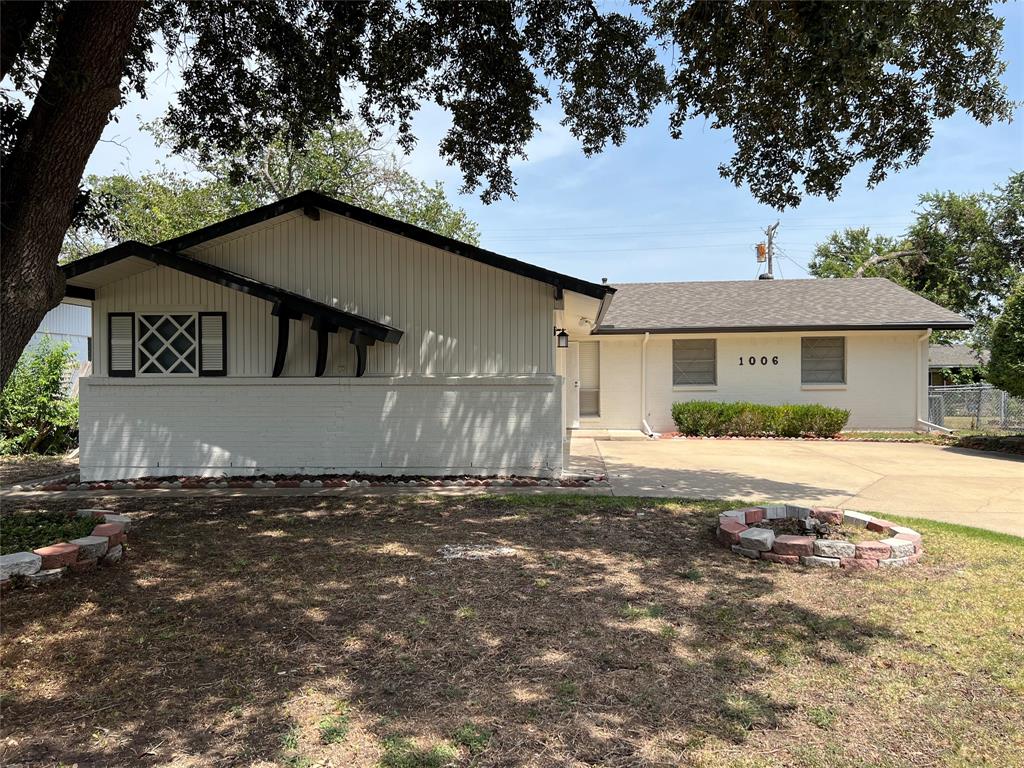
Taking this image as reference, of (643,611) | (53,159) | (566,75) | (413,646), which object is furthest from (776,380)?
(53,159)

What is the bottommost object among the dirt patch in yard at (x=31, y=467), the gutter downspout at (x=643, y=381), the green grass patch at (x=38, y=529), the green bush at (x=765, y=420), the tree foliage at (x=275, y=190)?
the dirt patch in yard at (x=31, y=467)

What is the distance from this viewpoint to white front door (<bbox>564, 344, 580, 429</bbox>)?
16.0m

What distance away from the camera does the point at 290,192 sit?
24516mm

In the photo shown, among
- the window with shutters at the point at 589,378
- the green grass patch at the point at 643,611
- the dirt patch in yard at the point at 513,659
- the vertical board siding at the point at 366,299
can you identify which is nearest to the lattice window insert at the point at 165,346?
the vertical board siding at the point at 366,299

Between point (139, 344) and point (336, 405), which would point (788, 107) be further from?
point (139, 344)

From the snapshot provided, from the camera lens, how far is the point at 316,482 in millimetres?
8711

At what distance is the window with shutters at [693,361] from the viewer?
16.2 meters

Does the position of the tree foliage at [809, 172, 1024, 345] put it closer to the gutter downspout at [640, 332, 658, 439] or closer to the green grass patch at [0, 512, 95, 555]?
the gutter downspout at [640, 332, 658, 439]

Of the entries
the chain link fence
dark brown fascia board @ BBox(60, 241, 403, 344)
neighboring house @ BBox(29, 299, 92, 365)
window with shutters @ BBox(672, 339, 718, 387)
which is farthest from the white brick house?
the chain link fence

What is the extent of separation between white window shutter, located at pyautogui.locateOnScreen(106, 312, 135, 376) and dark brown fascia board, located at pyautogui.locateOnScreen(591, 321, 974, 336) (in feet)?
32.4

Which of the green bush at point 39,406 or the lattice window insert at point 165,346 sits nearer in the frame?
the lattice window insert at point 165,346

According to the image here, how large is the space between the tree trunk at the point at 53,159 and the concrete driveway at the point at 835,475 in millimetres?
6292

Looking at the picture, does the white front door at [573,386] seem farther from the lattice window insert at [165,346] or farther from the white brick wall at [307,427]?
the lattice window insert at [165,346]

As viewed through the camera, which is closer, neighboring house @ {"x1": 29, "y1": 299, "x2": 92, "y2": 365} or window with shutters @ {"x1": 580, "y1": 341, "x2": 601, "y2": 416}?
neighboring house @ {"x1": 29, "y1": 299, "x2": 92, "y2": 365}
